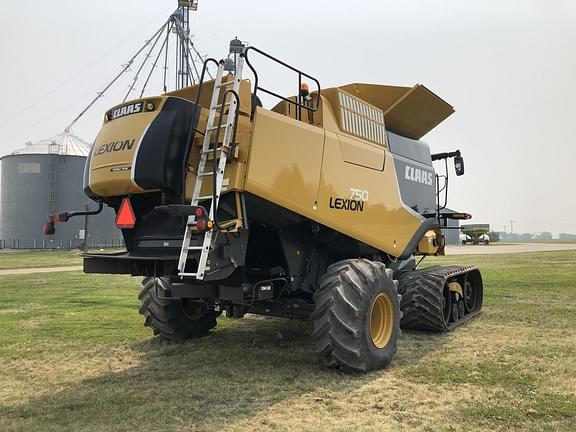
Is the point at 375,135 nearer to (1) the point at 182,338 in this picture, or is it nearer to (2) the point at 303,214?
(2) the point at 303,214

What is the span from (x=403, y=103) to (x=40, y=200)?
40.6m

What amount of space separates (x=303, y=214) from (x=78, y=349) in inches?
144

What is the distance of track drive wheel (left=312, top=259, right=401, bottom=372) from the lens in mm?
5383

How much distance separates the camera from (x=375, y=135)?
7043mm

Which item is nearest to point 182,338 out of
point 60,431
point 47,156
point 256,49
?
point 60,431

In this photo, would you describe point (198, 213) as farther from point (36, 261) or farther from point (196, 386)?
point (36, 261)

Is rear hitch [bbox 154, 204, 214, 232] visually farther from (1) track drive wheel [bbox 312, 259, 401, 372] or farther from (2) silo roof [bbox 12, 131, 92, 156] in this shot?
(2) silo roof [bbox 12, 131, 92, 156]

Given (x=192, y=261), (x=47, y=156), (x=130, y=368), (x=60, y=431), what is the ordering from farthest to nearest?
(x=47, y=156) < (x=130, y=368) < (x=192, y=261) < (x=60, y=431)

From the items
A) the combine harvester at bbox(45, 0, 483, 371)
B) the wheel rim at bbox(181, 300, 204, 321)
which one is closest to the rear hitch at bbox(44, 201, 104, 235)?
the combine harvester at bbox(45, 0, 483, 371)

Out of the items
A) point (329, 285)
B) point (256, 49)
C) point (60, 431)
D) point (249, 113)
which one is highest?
point (256, 49)

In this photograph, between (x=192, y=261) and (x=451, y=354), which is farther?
(x=451, y=354)

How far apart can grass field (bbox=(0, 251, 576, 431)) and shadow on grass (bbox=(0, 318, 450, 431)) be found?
14 mm

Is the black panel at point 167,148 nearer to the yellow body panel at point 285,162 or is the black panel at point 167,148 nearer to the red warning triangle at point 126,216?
the red warning triangle at point 126,216

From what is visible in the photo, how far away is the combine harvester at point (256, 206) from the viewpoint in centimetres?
509
